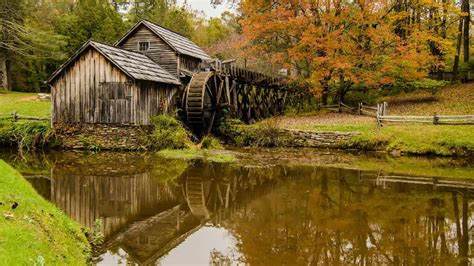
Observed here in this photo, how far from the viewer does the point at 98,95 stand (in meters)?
20.0

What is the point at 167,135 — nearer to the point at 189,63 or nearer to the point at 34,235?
the point at 189,63

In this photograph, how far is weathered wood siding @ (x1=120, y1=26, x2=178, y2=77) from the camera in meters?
22.9

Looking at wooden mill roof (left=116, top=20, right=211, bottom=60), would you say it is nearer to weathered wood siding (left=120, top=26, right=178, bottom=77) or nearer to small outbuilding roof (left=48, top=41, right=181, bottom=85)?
weathered wood siding (left=120, top=26, right=178, bottom=77)

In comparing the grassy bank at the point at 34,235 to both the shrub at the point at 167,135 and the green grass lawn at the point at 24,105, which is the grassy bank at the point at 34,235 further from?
the green grass lawn at the point at 24,105

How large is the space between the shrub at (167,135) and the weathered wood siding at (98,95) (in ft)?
Answer: 2.50

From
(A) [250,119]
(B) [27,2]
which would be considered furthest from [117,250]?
(B) [27,2]

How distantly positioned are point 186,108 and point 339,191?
11.7m

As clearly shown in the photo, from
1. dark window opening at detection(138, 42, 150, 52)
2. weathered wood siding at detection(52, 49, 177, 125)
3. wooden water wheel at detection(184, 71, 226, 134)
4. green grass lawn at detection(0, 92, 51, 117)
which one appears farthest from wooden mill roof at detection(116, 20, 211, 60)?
green grass lawn at detection(0, 92, 51, 117)

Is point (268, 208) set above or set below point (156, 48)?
below

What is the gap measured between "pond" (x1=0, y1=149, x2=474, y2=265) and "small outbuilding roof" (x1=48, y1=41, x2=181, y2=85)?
194 inches

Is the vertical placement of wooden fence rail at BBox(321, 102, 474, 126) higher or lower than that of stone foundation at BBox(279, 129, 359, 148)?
higher

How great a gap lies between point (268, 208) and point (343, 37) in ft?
57.1

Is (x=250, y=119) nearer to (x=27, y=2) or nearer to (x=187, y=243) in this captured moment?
(x=187, y=243)

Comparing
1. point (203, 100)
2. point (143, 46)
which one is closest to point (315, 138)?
point (203, 100)
